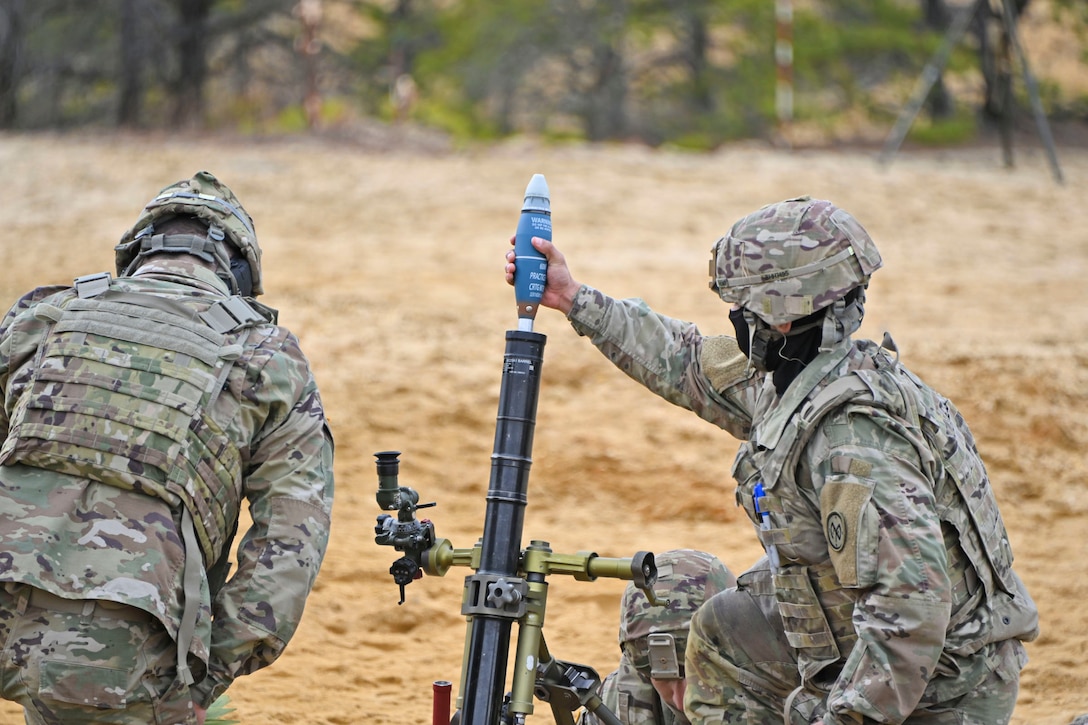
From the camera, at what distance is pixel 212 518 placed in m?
3.38

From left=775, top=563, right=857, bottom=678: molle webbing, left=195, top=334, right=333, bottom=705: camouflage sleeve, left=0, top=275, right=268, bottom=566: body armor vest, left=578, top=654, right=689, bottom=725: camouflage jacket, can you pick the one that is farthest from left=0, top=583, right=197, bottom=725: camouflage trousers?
left=775, top=563, right=857, bottom=678: molle webbing

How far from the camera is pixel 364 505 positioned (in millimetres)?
7750

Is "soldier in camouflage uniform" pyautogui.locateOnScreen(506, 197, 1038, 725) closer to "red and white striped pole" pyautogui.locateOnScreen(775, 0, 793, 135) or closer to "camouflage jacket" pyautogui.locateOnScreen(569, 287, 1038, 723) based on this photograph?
"camouflage jacket" pyautogui.locateOnScreen(569, 287, 1038, 723)

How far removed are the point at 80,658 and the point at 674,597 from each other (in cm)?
165

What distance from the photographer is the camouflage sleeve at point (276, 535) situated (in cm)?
335

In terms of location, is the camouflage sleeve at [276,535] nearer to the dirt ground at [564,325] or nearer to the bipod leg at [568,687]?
the bipod leg at [568,687]

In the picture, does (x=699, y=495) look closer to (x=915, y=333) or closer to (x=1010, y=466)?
(x=1010, y=466)

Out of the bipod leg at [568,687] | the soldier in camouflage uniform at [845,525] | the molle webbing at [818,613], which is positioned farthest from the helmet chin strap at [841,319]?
the bipod leg at [568,687]

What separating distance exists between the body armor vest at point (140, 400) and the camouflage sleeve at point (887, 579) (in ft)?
4.84

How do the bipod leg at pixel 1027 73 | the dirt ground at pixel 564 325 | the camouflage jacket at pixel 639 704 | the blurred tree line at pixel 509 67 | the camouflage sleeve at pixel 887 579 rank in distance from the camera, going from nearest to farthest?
the camouflage sleeve at pixel 887 579 → the camouflage jacket at pixel 639 704 → the dirt ground at pixel 564 325 → the bipod leg at pixel 1027 73 → the blurred tree line at pixel 509 67

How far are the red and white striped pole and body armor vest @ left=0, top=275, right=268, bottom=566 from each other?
15.1m

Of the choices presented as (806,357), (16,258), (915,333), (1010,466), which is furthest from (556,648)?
(16,258)

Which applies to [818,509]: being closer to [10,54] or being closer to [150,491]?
[150,491]

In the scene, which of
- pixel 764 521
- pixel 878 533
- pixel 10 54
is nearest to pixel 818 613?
pixel 764 521
